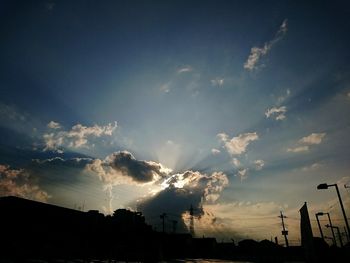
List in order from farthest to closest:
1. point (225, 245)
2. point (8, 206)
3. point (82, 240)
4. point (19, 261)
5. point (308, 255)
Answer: point (225, 245)
point (82, 240)
point (8, 206)
point (308, 255)
point (19, 261)

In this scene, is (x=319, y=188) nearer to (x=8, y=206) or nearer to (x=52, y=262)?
(x=52, y=262)

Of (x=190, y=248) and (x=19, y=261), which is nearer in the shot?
(x=19, y=261)

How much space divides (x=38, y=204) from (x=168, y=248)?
4267 centimetres

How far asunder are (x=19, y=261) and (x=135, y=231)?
170 ft

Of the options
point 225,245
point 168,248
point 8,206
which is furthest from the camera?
point 225,245

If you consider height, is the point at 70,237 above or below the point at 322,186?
below

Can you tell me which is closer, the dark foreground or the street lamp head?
the street lamp head

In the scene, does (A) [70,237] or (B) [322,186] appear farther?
(A) [70,237]

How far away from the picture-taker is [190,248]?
8725 cm

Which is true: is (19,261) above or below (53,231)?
below

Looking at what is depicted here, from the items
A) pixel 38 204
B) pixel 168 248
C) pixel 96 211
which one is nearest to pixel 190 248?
pixel 168 248

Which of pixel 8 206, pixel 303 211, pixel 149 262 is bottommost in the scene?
pixel 149 262

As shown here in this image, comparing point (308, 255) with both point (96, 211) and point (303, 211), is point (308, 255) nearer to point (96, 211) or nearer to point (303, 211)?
point (303, 211)

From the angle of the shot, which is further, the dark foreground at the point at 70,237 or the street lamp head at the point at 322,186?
the dark foreground at the point at 70,237
